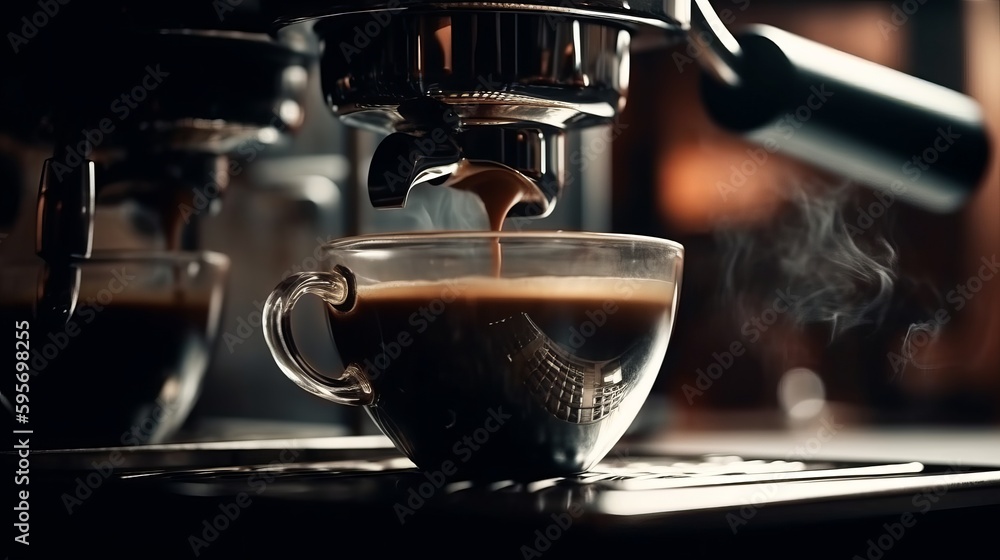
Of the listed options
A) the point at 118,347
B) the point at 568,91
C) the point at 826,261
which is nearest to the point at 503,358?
the point at 568,91

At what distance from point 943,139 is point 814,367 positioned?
218 centimetres

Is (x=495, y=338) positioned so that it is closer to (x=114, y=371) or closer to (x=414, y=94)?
(x=414, y=94)

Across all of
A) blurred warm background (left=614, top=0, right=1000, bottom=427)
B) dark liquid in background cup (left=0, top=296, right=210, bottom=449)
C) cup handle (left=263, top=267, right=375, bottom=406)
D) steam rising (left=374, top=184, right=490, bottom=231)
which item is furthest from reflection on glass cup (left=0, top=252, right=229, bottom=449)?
blurred warm background (left=614, top=0, right=1000, bottom=427)

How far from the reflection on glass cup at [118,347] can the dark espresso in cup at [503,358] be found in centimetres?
20

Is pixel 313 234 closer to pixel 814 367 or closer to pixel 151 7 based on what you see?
pixel 151 7

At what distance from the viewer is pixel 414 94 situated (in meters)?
0.48

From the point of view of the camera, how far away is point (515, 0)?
462 millimetres

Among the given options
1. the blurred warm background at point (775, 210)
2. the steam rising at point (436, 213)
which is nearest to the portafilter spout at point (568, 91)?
the steam rising at point (436, 213)

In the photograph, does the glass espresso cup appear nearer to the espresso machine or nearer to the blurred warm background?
the espresso machine

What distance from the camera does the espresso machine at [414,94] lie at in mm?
470

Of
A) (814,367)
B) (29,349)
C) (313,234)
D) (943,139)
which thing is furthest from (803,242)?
(814,367)

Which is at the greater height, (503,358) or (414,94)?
(414,94)

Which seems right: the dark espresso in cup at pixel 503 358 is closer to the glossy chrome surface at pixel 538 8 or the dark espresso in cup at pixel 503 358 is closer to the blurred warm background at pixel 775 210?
the glossy chrome surface at pixel 538 8

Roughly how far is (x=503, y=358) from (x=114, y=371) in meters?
0.27
